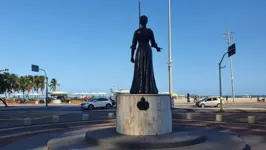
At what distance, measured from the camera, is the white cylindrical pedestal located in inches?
367

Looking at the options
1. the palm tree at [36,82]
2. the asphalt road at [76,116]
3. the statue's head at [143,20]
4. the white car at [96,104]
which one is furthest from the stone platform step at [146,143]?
the palm tree at [36,82]

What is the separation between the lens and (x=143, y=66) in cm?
1042

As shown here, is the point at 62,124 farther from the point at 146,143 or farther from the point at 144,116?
the point at 146,143

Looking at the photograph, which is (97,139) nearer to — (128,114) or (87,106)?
(128,114)

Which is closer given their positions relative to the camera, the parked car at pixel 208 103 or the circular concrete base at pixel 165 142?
the circular concrete base at pixel 165 142

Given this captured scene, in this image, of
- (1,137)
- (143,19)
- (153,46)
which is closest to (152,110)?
(153,46)

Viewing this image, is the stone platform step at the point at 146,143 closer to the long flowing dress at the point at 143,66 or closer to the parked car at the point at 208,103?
the long flowing dress at the point at 143,66

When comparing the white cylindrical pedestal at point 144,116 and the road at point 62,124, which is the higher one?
the white cylindrical pedestal at point 144,116

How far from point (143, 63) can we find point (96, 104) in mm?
25881

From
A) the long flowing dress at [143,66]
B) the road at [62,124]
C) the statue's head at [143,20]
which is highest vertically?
the statue's head at [143,20]

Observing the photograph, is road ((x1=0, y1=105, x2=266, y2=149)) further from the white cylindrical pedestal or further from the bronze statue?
the bronze statue

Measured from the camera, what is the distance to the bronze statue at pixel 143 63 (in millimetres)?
10266

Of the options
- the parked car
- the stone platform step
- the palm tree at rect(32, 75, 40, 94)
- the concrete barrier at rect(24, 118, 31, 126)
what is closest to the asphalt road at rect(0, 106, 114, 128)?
the concrete barrier at rect(24, 118, 31, 126)

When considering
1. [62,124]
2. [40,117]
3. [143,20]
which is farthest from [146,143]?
[40,117]
